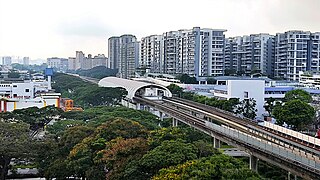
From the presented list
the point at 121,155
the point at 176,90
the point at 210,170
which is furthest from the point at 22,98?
the point at 210,170

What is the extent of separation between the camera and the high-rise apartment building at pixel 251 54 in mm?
77625

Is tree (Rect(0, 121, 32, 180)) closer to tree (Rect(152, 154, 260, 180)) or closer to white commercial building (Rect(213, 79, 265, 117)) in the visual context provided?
tree (Rect(152, 154, 260, 180))

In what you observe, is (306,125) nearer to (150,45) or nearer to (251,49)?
(251,49)

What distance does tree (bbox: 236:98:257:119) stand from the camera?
39.7 meters

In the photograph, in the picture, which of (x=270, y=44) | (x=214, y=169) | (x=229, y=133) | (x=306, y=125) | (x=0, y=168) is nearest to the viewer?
(x=214, y=169)

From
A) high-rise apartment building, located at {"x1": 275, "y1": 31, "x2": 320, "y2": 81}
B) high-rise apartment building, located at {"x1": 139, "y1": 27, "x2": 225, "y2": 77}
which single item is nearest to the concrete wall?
high-rise apartment building, located at {"x1": 139, "y1": 27, "x2": 225, "y2": 77}

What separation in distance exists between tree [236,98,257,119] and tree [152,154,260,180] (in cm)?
2647

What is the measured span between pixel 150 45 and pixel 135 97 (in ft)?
136

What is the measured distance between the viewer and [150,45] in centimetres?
8994

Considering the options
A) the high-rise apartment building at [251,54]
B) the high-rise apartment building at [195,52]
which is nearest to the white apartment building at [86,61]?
the high-rise apartment building at [251,54]

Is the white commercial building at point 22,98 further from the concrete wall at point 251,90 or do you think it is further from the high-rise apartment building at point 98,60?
the high-rise apartment building at point 98,60

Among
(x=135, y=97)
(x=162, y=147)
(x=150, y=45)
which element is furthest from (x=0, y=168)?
(x=150, y=45)

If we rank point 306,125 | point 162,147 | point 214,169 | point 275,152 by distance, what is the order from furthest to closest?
point 306,125
point 275,152
point 162,147
point 214,169

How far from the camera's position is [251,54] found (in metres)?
79.7
